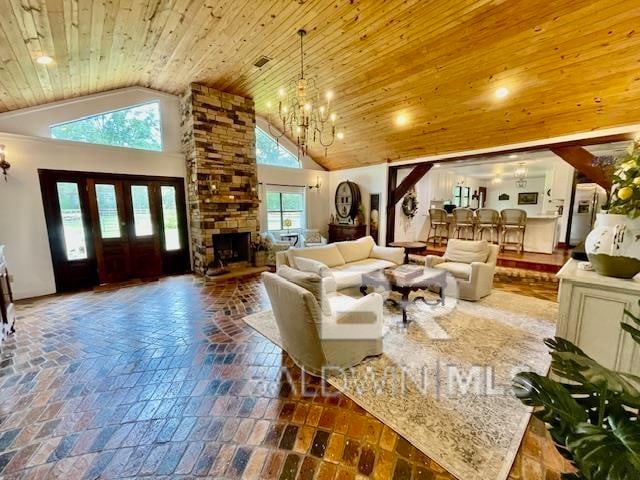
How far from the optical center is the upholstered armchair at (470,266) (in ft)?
12.9

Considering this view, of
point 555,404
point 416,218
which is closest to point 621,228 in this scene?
point 555,404

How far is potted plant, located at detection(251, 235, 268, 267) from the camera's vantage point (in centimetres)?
615

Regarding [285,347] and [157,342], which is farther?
[157,342]

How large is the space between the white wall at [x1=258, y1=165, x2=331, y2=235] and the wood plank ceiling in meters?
2.22

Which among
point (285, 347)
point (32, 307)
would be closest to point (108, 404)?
point (285, 347)

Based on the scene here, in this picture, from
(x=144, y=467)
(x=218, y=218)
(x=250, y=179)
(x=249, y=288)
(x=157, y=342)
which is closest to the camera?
(x=144, y=467)

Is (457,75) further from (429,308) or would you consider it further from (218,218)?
(218,218)

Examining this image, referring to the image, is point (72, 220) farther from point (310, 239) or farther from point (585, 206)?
point (585, 206)

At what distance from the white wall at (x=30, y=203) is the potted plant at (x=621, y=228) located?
6.65 meters

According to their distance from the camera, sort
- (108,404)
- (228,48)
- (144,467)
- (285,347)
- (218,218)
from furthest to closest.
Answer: (218,218) → (228,48) → (285,347) → (108,404) → (144,467)

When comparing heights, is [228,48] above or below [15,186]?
above

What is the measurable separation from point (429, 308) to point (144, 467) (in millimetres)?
3387

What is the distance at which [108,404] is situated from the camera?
198cm

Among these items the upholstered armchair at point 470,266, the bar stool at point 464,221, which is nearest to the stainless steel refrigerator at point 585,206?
the bar stool at point 464,221
